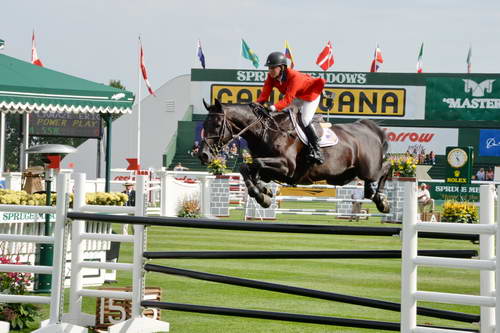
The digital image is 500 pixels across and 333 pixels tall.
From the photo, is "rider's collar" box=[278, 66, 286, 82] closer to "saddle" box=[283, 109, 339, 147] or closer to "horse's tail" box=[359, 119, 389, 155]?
"saddle" box=[283, 109, 339, 147]

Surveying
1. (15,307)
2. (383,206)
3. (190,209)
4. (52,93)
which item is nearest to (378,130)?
(383,206)

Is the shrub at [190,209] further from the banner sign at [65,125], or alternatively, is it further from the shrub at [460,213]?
the shrub at [460,213]

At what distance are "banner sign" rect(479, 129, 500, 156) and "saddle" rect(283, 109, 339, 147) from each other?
3978 centimetres

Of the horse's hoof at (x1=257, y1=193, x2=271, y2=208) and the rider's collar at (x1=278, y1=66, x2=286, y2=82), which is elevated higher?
the rider's collar at (x1=278, y1=66, x2=286, y2=82)

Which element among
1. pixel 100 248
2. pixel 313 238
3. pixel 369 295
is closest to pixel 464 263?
pixel 369 295

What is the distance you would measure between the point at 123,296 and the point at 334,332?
2300 millimetres

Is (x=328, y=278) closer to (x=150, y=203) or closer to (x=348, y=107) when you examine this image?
(x=150, y=203)

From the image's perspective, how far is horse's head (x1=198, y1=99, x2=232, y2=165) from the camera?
33.1ft

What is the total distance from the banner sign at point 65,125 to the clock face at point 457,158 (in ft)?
34.4

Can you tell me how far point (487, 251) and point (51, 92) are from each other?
11016mm

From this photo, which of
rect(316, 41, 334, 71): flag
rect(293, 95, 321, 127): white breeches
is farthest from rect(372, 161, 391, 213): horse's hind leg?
rect(316, 41, 334, 71): flag

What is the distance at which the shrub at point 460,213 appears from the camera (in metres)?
22.7

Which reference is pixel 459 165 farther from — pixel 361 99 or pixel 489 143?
pixel 361 99

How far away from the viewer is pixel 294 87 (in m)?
10.6
